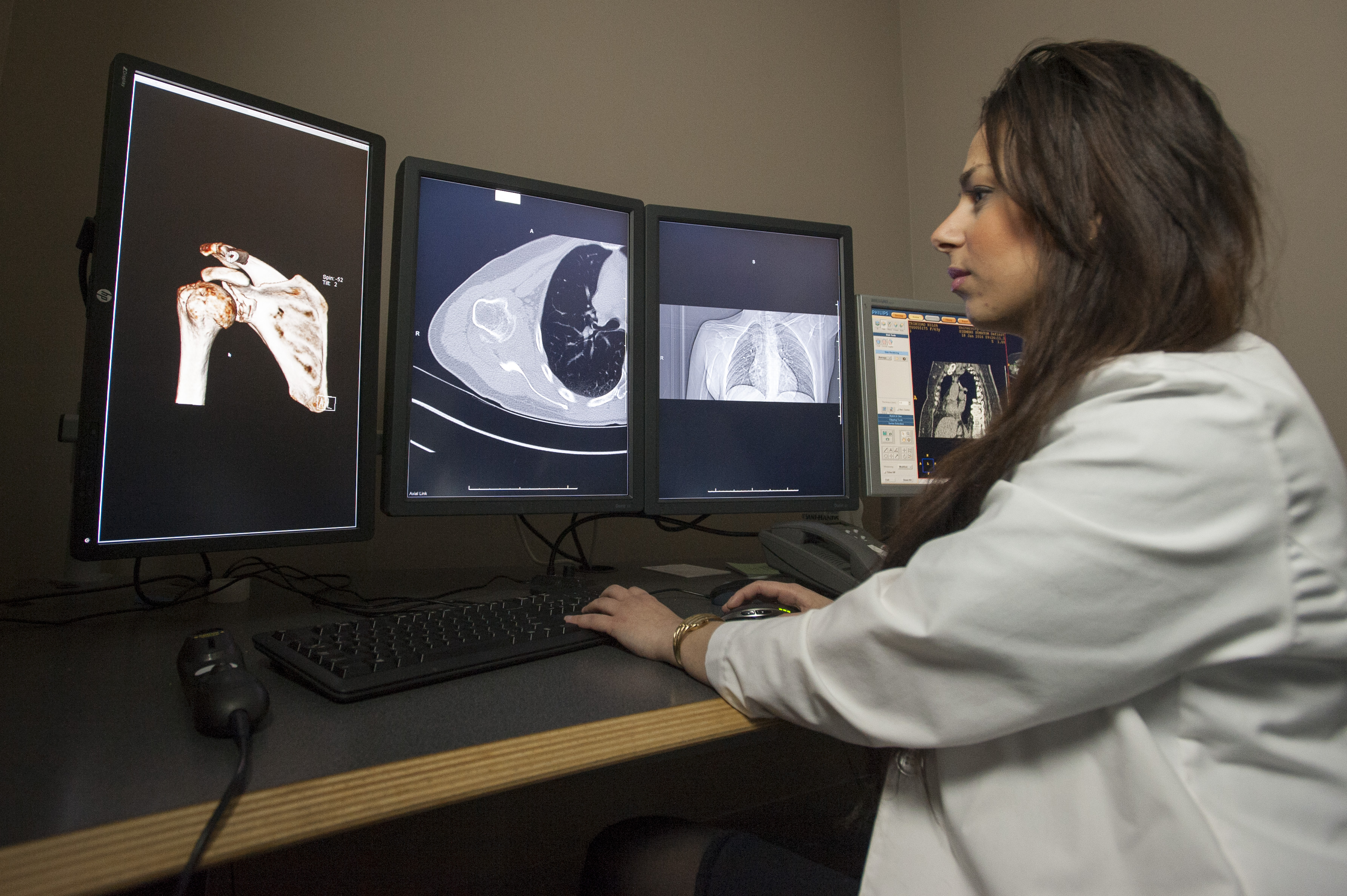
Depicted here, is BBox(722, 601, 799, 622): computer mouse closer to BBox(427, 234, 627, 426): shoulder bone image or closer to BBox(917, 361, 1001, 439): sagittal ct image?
BBox(427, 234, 627, 426): shoulder bone image

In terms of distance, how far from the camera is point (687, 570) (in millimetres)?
1255

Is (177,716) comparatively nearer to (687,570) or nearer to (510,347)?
(510,347)

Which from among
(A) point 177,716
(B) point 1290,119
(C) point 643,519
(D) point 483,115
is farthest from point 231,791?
(B) point 1290,119

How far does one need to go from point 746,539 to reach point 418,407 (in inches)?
35.7

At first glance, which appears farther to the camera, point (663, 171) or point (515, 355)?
point (663, 171)

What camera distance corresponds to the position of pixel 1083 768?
0.52 metres

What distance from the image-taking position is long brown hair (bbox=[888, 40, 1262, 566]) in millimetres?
625

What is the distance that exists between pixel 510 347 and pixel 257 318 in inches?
13.0

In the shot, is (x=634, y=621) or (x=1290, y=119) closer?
(x=634, y=621)

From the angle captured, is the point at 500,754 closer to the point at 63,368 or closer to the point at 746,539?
the point at 63,368

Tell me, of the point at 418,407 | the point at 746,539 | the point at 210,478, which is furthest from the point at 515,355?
the point at 746,539

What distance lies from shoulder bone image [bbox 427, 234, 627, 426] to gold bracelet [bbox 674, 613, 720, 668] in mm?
444

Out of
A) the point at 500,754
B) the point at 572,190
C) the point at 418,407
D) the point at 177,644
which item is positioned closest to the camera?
the point at 500,754

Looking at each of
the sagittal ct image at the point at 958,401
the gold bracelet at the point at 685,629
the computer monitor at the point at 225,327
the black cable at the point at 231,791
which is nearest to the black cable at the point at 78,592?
the computer monitor at the point at 225,327
